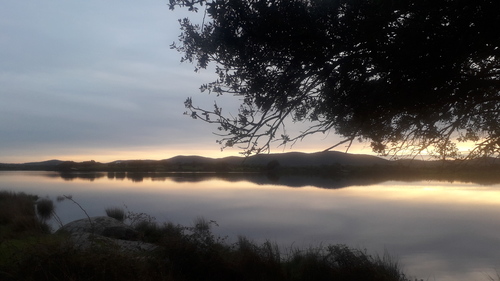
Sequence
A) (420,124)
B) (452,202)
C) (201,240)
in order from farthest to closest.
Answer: (452,202), (201,240), (420,124)

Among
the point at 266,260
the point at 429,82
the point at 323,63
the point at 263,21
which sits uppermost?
the point at 263,21

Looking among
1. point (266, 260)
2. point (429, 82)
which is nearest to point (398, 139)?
point (429, 82)

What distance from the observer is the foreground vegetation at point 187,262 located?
758cm

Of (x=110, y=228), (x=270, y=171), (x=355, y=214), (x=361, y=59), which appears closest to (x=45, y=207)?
(x=110, y=228)

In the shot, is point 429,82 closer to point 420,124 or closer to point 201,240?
point 420,124

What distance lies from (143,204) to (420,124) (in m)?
18.9

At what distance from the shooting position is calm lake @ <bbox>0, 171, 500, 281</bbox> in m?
13.7

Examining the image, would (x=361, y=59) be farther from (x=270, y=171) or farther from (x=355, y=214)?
(x=270, y=171)

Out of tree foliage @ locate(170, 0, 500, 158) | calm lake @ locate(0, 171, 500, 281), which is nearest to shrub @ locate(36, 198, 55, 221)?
calm lake @ locate(0, 171, 500, 281)

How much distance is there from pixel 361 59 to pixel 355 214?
12.8m

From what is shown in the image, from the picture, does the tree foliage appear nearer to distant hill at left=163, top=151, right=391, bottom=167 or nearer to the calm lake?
the calm lake

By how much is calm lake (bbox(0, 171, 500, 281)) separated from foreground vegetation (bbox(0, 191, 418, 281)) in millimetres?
2157

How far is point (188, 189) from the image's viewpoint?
29.7 meters

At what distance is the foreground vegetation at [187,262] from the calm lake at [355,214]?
7.08ft
